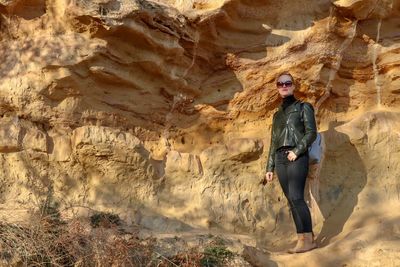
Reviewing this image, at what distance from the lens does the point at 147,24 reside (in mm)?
→ 5391

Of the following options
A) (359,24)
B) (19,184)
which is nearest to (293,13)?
(359,24)

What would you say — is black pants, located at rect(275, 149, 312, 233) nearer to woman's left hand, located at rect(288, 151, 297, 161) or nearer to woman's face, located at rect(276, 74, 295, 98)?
woman's left hand, located at rect(288, 151, 297, 161)

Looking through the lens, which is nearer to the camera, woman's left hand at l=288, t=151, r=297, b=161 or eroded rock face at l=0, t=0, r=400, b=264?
woman's left hand at l=288, t=151, r=297, b=161

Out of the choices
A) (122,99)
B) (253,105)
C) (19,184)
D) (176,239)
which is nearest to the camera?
(176,239)

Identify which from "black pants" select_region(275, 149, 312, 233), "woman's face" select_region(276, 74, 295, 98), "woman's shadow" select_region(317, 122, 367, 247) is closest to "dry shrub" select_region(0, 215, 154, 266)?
"black pants" select_region(275, 149, 312, 233)

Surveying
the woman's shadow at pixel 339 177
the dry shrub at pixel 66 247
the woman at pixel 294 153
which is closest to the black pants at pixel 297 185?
the woman at pixel 294 153

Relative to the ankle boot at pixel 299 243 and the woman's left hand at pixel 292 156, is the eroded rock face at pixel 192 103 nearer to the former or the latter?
the ankle boot at pixel 299 243

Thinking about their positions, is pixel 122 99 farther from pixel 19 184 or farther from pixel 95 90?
pixel 19 184

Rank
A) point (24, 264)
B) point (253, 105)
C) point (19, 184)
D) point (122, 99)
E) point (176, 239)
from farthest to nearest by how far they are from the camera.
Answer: point (253, 105), point (122, 99), point (19, 184), point (176, 239), point (24, 264)

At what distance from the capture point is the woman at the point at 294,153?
4.98 m

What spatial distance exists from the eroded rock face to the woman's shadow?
11mm

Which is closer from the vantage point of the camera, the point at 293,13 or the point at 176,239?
the point at 176,239

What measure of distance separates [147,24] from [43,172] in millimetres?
1657

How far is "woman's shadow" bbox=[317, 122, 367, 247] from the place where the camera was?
5.73 metres
